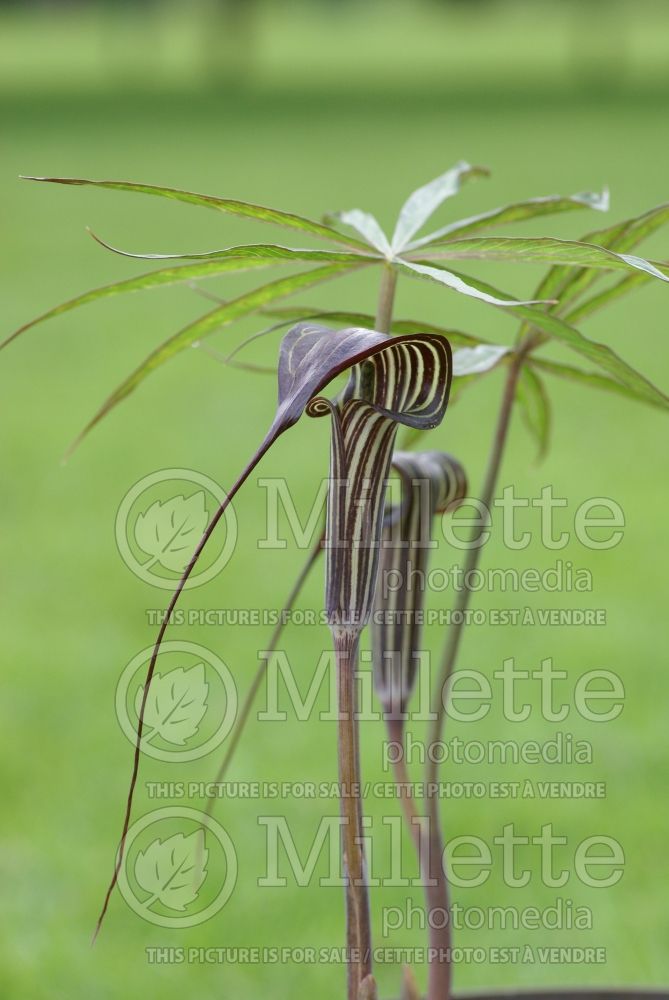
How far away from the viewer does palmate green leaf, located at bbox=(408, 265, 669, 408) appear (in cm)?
38

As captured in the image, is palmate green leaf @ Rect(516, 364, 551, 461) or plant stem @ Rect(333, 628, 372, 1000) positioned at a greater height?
palmate green leaf @ Rect(516, 364, 551, 461)

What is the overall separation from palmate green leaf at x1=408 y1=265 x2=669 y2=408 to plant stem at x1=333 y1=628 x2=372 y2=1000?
109 mm

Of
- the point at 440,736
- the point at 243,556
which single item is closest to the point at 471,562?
the point at 440,736

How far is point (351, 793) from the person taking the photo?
0.36 metres

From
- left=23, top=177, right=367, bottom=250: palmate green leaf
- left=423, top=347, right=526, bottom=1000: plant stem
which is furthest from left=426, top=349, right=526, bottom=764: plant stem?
left=23, top=177, right=367, bottom=250: palmate green leaf

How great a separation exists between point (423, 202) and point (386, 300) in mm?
95

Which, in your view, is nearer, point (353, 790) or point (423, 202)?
point (353, 790)

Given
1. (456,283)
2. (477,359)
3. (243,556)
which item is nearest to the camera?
(456,283)

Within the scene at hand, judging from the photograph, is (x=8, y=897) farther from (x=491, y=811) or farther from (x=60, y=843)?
(x=491, y=811)

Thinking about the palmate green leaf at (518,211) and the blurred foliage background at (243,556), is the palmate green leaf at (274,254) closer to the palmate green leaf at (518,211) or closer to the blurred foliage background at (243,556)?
the palmate green leaf at (518,211)

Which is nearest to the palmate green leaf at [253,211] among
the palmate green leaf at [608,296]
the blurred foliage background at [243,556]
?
the palmate green leaf at [608,296]

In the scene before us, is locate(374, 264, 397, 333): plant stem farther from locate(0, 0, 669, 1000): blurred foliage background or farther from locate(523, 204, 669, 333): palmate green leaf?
locate(0, 0, 669, 1000): blurred foliage background

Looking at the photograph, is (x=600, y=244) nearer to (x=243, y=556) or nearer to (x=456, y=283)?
(x=456, y=283)

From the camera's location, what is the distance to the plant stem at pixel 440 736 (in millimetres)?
458
